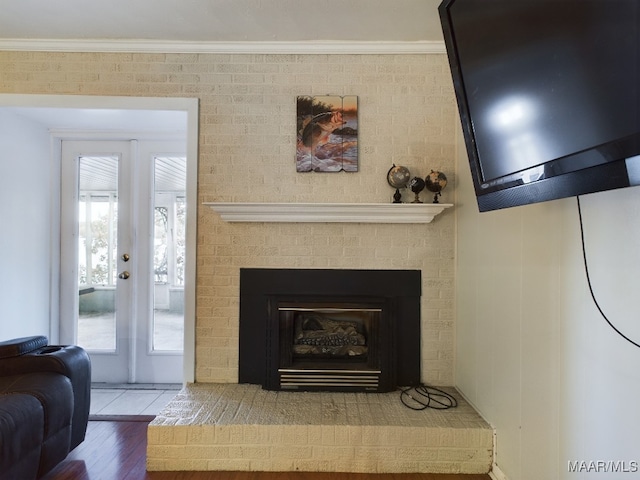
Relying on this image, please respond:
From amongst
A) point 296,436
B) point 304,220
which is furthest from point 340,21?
point 296,436

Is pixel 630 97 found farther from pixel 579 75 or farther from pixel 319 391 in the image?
pixel 319 391

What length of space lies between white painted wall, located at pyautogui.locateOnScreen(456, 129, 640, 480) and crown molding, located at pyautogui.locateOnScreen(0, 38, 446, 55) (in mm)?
1272

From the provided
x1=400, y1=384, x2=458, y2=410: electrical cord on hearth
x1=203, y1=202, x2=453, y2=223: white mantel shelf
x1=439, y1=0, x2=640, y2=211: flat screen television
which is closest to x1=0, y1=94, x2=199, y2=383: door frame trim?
x1=203, y1=202, x2=453, y2=223: white mantel shelf

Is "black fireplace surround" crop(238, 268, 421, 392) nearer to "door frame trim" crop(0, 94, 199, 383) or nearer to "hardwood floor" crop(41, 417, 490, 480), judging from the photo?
"door frame trim" crop(0, 94, 199, 383)

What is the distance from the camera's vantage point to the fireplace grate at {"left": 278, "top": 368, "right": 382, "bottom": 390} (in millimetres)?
2197

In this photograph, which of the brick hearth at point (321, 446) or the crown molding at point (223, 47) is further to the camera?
the crown molding at point (223, 47)

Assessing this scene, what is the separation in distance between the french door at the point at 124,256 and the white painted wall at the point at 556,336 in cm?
244

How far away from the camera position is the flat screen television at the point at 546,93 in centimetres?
73

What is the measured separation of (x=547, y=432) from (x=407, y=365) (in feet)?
3.30

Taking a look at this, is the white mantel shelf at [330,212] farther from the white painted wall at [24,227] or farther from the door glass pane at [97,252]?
the white painted wall at [24,227]

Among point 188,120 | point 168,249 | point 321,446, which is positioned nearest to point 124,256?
point 168,249

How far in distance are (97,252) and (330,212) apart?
2.20 m

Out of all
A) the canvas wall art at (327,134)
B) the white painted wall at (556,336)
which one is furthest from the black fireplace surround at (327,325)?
the canvas wall art at (327,134)

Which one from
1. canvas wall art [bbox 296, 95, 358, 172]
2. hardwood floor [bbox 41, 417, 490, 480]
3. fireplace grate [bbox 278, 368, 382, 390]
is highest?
canvas wall art [bbox 296, 95, 358, 172]
